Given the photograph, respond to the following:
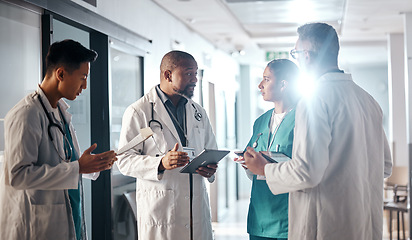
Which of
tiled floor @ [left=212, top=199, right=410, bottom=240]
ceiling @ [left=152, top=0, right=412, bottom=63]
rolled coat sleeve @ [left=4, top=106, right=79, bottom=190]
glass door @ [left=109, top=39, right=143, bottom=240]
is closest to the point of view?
rolled coat sleeve @ [left=4, top=106, right=79, bottom=190]

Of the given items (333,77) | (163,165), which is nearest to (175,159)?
(163,165)

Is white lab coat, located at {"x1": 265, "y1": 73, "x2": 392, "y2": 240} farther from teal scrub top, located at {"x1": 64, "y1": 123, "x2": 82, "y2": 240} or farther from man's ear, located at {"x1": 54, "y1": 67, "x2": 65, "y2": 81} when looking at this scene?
→ man's ear, located at {"x1": 54, "y1": 67, "x2": 65, "y2": 81}

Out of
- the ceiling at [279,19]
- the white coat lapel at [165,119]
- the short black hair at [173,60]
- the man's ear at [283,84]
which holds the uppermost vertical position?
the ceiling at [279,19]

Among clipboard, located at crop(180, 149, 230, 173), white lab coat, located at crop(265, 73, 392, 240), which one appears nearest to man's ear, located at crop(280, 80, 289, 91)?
clipboard, located at crop(180, 149, 230, 173)

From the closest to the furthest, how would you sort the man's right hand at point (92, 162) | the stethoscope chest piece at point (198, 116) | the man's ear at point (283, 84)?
the man's right hand at point (92, 162) → the man's ear at point (283, 84) → the stethoscope chest piece at point (198, 116)

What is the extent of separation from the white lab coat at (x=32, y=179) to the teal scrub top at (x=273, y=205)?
1042 millimetres

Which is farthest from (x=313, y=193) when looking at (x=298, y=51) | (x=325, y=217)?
(x=298, y=51)

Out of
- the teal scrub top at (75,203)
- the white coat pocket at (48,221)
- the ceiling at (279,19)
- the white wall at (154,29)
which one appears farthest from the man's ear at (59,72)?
the ceiling at (279,19)

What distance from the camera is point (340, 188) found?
215cm

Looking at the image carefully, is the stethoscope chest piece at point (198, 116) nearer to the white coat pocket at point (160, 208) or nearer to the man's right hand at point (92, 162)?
the white coat pocket at point (160, 208)

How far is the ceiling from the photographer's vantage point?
19.9ft

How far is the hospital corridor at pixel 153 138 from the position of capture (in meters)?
2.10

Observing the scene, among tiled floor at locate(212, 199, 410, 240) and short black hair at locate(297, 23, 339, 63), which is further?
tiled floor at locate(212, 199, 410, 240)

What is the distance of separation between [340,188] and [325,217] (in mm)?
135
